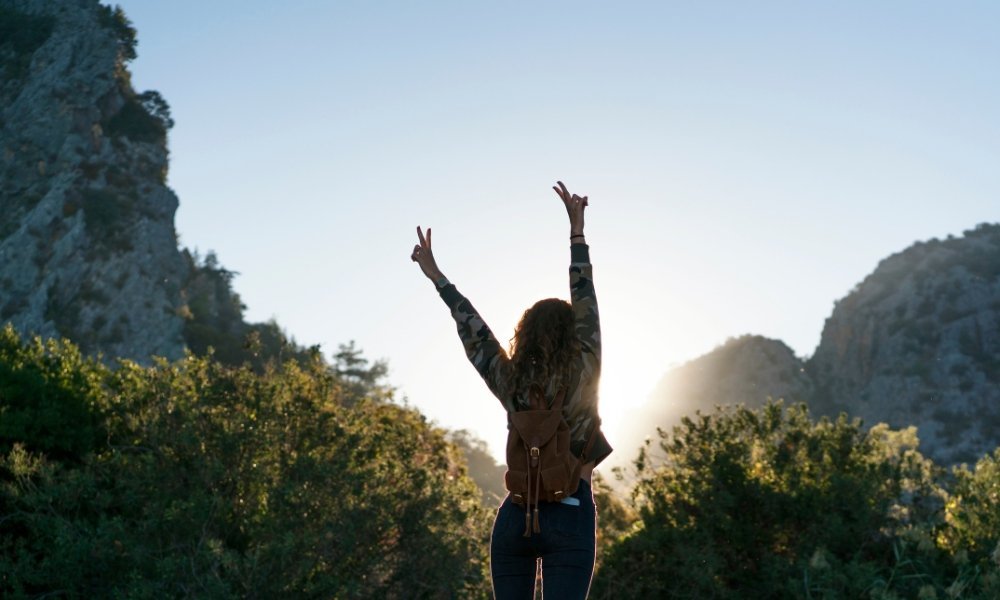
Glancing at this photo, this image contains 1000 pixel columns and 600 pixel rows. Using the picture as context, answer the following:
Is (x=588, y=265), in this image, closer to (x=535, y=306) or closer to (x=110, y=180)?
(x=535, y=306)

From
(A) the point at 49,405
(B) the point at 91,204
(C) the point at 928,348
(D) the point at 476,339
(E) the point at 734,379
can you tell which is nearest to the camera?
(D) the point at 476,339

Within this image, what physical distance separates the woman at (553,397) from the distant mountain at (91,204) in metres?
48.4

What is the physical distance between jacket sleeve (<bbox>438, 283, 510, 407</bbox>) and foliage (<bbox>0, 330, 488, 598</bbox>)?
17.5 feet

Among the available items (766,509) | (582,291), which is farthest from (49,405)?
(582,291)

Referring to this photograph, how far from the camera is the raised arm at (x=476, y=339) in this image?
358cm

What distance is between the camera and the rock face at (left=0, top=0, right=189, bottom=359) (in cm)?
5144

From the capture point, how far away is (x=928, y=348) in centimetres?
8331

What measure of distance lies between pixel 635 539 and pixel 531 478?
27.8 ft

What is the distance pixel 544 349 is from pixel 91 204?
195ft

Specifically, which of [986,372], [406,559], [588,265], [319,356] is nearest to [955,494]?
[406,559]

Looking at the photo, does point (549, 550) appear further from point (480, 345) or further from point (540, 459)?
point (480, 345)

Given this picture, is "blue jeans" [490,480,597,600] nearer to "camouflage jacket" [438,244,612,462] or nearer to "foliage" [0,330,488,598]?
"camouflage jacket" [438,244,612,462]

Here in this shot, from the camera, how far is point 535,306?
3.60m

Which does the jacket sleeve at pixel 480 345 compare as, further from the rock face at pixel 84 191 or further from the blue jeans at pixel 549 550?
the rock face at pixel 84 191
